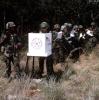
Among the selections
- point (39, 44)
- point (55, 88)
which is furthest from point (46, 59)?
point (55, 88)

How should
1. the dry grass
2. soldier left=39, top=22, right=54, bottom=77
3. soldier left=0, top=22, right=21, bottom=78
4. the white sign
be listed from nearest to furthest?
the dry grass < the white sign < soldier left=0, top=22, right=21, bottom=78 < soldier left=39, top=22, right=54, bottom=77

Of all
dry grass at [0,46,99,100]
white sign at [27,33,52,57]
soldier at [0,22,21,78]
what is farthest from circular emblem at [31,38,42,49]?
dry grass at [0,46,99,100]

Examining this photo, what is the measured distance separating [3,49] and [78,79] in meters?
1.97

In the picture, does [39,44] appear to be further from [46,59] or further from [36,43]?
[46,59]

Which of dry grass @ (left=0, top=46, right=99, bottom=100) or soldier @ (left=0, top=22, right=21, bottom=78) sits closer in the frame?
dry grass @ (left=0, top=46, right=99, bottom=100)

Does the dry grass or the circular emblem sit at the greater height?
the circular emblem

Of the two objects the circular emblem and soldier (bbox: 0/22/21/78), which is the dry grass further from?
the circular emblem

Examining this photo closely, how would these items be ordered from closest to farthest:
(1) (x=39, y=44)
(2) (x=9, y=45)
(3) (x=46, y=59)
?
(1) (x=39, y=44) < (2) (x=9, y=45) < (3) (x=46, y=59)

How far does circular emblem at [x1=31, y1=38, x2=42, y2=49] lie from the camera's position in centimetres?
990

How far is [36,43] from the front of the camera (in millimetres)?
9945

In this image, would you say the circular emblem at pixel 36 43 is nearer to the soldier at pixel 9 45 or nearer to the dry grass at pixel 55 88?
the soldier at pixel 9 45

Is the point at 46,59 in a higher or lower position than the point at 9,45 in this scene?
lower

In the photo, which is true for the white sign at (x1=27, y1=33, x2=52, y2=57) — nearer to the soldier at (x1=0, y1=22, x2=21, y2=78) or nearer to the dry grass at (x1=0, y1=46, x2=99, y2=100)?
the soldier at (x1=0, y1=22, x2=21, y2=78)

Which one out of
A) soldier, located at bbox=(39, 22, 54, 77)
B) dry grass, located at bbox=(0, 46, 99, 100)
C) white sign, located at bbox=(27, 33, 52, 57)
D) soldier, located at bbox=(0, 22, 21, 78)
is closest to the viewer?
dry grass, located at bbox=(0, 46, 99, 100)
